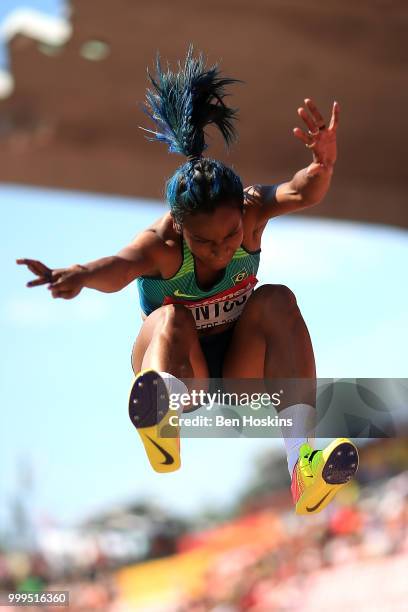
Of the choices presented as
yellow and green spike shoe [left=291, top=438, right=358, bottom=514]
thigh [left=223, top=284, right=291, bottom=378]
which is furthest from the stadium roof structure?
yellow and green spike shoe [left=291, top=438, right=358, bottom=514]

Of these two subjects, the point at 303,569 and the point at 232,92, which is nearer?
the point at 232,92

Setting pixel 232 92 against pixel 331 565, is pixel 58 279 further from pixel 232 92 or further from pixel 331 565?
pixel 331 565

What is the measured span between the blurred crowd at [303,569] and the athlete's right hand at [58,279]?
9367mm

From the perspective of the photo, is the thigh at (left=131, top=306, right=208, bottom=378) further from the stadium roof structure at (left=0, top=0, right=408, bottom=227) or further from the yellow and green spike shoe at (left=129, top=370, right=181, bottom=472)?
the stadium roof structure at (left=0, top=0, right=408, bottom=227)

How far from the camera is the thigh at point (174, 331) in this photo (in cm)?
453

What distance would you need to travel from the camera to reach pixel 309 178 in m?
4.64

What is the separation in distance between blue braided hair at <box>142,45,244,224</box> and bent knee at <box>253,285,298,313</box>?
0.50 m

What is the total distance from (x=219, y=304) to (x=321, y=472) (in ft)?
3.02

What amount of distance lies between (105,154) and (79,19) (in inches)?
95.2

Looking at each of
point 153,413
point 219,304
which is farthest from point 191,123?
point 153,413

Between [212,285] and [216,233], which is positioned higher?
[216,233]

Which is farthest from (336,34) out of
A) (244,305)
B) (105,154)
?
(244,305)

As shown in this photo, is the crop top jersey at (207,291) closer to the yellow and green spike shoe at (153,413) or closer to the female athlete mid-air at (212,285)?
the female athlete mid-air at (212,285)

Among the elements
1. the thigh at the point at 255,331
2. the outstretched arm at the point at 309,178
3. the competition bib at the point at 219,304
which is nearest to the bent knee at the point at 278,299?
the thigh at the point at 255,331
